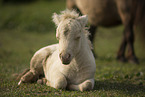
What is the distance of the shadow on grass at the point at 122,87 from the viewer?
3775mm

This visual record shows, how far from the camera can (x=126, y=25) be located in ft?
24.1

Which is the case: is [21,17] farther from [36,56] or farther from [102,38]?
[36,56]

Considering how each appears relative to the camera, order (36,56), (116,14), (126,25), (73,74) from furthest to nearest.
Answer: (116,14), (126,25), (36,56), (73,74)

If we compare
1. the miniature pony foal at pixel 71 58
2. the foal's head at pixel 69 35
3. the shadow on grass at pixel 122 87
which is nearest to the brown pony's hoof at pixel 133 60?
the shadow on grass at pixel 122 87

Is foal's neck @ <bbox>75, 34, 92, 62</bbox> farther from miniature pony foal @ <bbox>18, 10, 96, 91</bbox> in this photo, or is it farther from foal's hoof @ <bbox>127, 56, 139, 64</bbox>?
foal's hoof @ <bbox>127, 56, 139, 64</bbox>

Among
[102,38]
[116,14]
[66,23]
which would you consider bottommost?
[102,38]

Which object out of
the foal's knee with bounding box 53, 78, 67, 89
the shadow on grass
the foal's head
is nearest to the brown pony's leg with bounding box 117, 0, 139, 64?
the shadow on grass

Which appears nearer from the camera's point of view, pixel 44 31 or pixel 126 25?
pixel 126 25

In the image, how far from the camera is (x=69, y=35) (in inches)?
128

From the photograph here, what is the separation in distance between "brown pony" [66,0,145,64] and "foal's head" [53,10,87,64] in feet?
13.7

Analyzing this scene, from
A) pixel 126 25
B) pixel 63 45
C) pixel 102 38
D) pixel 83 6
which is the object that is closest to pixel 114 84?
pixel 63 45

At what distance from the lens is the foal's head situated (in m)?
3.19

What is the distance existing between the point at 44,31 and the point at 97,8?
26.0ft

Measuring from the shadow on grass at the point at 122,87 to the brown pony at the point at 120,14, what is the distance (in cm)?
304
